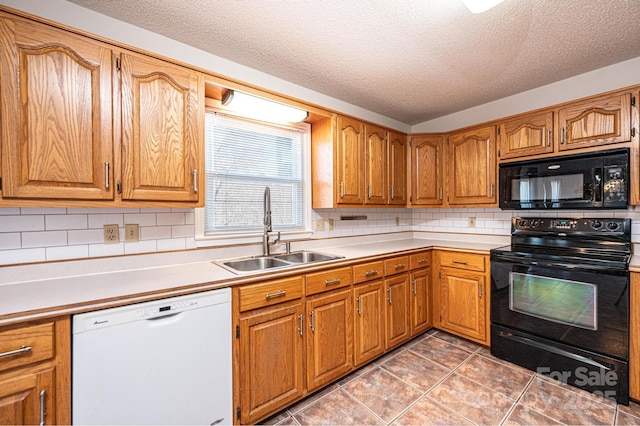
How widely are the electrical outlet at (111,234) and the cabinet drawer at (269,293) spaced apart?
0.83 metres

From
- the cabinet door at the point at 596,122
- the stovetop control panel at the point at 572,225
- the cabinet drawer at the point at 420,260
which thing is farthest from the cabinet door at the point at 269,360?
the cabinet door at the point at 596,122

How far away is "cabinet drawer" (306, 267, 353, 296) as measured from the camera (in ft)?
6.10

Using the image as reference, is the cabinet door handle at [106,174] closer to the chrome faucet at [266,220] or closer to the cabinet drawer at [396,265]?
the chrome faucet at [266,220]

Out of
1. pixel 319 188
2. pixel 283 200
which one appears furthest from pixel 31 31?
pixel 319 188

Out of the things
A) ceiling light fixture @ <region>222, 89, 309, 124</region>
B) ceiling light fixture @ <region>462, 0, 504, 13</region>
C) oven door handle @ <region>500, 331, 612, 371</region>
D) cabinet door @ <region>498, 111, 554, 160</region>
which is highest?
ceiling light fixture @ <region>462, 0, 504, 13</region>

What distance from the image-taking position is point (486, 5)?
1.31 m

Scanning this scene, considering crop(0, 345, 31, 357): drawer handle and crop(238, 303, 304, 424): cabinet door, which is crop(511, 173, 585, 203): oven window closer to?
crop(238, 303, 304, 424): cabinet door

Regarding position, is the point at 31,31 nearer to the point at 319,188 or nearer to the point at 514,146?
the point at 319,188

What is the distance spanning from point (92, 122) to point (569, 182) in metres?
3.18

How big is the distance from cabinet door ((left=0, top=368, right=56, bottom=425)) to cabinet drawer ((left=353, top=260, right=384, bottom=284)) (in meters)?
1.67

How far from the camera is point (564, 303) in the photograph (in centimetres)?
204

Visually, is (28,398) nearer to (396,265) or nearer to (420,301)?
(396,265)

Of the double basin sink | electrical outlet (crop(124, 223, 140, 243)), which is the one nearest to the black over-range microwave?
the double basin sink

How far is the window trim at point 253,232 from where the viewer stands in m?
2.01
